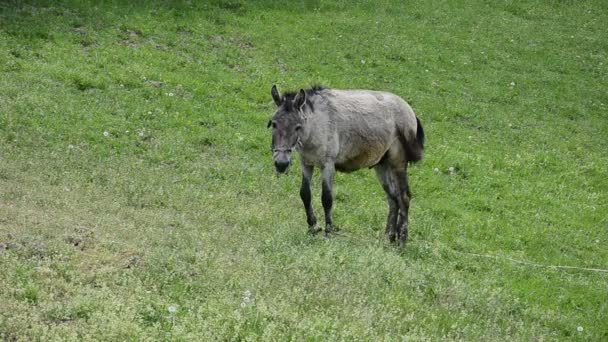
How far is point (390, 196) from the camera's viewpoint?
1361cm

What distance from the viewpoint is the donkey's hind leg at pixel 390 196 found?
13625 millimetres

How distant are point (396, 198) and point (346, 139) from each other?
1877mm

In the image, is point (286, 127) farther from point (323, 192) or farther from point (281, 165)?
point (323, 192)

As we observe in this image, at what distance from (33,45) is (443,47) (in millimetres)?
15924

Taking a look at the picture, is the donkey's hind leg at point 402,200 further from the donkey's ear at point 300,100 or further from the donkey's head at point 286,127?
the donkey's ear at point 300,100

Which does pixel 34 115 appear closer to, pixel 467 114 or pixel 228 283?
pixel 228 283

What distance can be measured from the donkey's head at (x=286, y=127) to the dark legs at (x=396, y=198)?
111 inches

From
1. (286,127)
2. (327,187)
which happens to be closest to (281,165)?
(286,127)

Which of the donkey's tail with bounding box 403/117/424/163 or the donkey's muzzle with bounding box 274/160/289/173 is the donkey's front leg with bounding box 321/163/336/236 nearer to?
the donkey's muzzle with bounding box 274/160/289/173

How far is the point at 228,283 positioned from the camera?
321 inches

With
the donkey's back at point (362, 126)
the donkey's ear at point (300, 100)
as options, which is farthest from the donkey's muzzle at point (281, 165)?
the donkey's back at point (362, 126)

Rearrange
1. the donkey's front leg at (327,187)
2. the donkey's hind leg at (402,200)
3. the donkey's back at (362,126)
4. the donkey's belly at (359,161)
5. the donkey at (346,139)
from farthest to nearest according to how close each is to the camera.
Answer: the donkey's hind leg at (402,200) < the donkey's belly at (359,161) < the donkey's back at (362,126) < the donkey's front leg at (327,187) < the donkey at (346,139)

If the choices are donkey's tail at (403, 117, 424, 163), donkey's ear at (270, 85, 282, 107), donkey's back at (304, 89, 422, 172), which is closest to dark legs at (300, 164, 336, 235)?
donkey's back at (304, 89, 422, 172)

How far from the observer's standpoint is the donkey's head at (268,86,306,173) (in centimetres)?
1091
